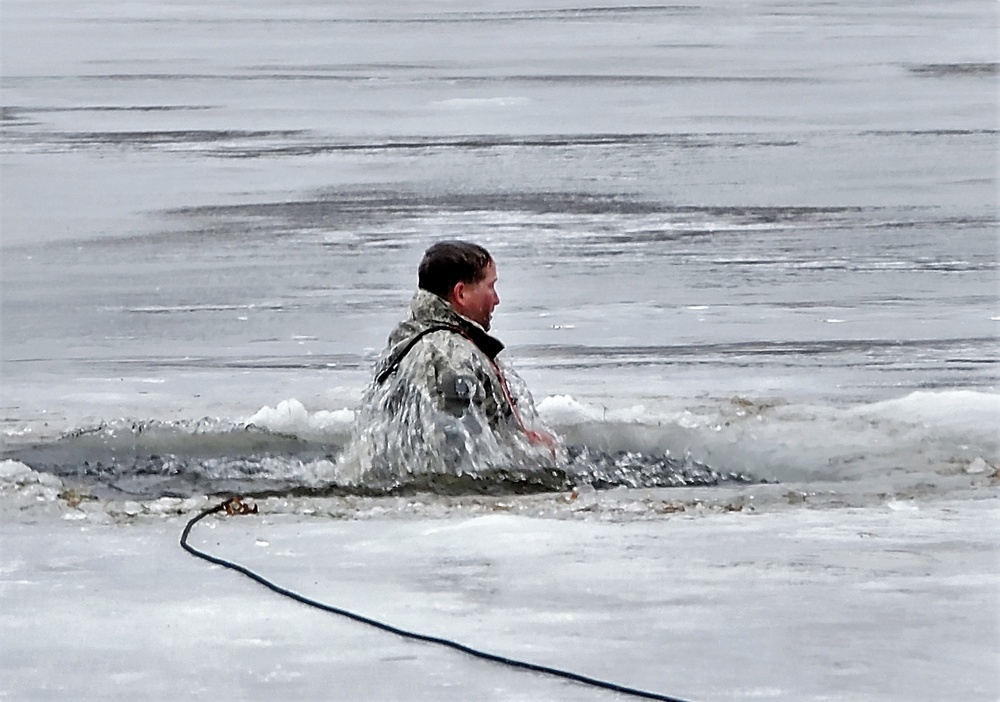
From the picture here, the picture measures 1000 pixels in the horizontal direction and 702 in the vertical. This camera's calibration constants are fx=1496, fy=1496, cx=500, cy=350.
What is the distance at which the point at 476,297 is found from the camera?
510 cm

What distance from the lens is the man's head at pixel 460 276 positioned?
16.5ft

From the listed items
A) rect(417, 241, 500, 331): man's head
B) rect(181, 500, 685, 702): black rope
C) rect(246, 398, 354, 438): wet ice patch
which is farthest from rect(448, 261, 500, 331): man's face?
rect(181, 500, 685, 702): black rope

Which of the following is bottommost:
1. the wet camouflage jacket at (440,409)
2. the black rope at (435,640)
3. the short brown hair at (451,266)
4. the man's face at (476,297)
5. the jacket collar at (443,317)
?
the black rope at (435,640)

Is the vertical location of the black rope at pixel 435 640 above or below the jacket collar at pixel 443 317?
below

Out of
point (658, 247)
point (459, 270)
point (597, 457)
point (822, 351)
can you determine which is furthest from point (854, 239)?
point (459, 270)

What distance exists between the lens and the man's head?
5022 millimetres

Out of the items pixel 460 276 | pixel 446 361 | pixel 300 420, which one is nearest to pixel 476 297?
pixel 460 276

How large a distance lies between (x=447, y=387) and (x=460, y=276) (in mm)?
393

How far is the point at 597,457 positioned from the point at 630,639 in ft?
7.75

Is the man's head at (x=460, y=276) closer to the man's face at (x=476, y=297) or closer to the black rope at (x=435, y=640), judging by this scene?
the man's face at (x=476, y=297)

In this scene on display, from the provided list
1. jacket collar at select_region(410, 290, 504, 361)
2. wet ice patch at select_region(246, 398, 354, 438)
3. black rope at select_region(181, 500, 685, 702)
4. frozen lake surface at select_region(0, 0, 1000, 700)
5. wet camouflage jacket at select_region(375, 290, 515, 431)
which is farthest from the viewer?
wet ice patch at select_region(246, 398, 354, 438)

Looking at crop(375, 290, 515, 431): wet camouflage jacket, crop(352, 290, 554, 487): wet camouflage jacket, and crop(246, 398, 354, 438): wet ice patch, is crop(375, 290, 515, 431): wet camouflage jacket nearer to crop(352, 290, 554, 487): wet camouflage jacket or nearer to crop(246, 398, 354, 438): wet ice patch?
crop(352, 290, 554, 487): wet camouflage jacket

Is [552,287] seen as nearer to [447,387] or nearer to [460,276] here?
[460,276]

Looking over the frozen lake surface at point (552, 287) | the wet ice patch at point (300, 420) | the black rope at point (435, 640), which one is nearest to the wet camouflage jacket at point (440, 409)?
the frozen lake surface at point (552, 287)
